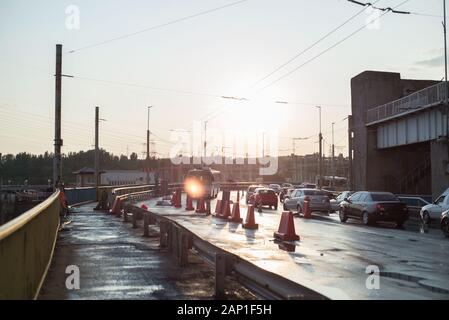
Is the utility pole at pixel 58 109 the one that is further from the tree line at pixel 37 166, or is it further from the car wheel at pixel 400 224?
the tree line at pixel 37 166

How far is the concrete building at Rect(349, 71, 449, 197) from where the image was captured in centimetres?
4712

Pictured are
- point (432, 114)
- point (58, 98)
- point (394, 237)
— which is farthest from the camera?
point (432, 114)

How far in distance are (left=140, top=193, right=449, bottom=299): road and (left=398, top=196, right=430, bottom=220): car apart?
37.8ft

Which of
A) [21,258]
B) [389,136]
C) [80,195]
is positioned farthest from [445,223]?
[389,136]

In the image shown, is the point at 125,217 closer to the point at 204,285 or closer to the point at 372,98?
the point at 204,285

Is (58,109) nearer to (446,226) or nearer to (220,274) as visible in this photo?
(446,226)

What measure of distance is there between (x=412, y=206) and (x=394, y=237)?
15179 millimetres

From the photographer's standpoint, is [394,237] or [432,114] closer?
[394,237]

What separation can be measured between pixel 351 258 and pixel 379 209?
12215 millimetres

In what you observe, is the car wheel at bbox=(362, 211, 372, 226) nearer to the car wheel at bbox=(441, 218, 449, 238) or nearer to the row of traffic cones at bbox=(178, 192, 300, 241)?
the row of traffic cones at bbox=(178, 192, 300, 241)

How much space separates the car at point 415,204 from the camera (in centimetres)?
3355

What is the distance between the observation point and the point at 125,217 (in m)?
24.5

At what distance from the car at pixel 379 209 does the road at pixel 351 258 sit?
269 cm

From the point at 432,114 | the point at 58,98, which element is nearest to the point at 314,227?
the point at 58,98
